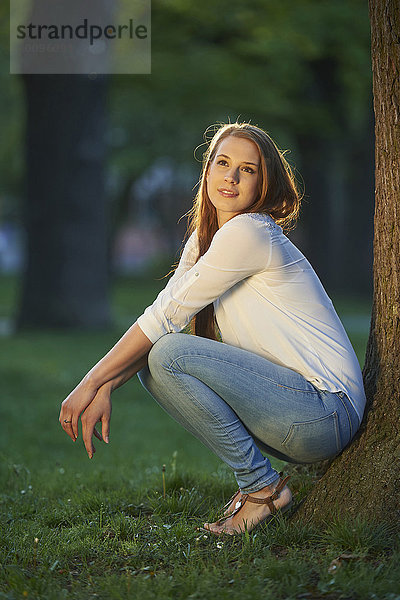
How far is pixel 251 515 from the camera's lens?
330 cm

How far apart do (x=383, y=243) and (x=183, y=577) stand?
1550 millimetres

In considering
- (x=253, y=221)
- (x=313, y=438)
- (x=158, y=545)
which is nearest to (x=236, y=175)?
(x=253, y=221)

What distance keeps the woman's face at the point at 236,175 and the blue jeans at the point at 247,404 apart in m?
0.65

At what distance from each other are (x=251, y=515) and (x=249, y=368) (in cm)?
60

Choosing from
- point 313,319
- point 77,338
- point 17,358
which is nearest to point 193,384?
point 313,319

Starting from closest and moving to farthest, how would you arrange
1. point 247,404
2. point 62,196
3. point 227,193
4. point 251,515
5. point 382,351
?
point 247,404
point 251,515
point 382,351
point 227,193
point 62,196

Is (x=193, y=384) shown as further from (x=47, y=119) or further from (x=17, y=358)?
(x=47, y=119)

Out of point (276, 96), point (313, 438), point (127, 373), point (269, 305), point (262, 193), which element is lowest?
point (313, 438)

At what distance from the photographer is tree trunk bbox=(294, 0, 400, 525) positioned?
321 cm

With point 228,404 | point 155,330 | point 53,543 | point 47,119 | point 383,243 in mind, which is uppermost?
point 47,119

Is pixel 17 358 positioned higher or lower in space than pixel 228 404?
lower

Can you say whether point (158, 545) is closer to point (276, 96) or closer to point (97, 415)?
point (97, 415)

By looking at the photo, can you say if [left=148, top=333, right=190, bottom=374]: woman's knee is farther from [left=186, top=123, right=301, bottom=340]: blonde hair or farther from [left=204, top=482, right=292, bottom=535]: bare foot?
[left=204, top=482, right=292, bottom=535]: bare foot

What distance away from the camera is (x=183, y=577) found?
9.40 feet
